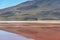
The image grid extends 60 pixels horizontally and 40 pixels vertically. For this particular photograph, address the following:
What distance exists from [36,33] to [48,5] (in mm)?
398

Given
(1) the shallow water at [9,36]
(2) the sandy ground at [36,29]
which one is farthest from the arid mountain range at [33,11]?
(1) the shallow water at [9,36]

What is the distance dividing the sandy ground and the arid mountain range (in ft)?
0.26

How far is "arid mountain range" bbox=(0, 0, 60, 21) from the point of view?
4.95ft

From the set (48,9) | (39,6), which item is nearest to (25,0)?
(39,6)

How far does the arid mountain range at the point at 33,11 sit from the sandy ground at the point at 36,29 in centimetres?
8

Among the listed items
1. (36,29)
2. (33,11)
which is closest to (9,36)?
(36,29)

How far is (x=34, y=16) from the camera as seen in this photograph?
4.97 ft

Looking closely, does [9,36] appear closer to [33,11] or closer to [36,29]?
[36,29]

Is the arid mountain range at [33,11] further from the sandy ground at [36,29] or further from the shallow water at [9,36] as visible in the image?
the shallow water at [9,36]

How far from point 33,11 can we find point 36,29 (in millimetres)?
237

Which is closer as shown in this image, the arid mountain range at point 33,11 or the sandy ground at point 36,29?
the sandy ground at point 36,29

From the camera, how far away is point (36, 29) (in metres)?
1.40

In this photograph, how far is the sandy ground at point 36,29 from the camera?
126 cm

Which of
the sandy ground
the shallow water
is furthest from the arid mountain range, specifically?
the shallow water
